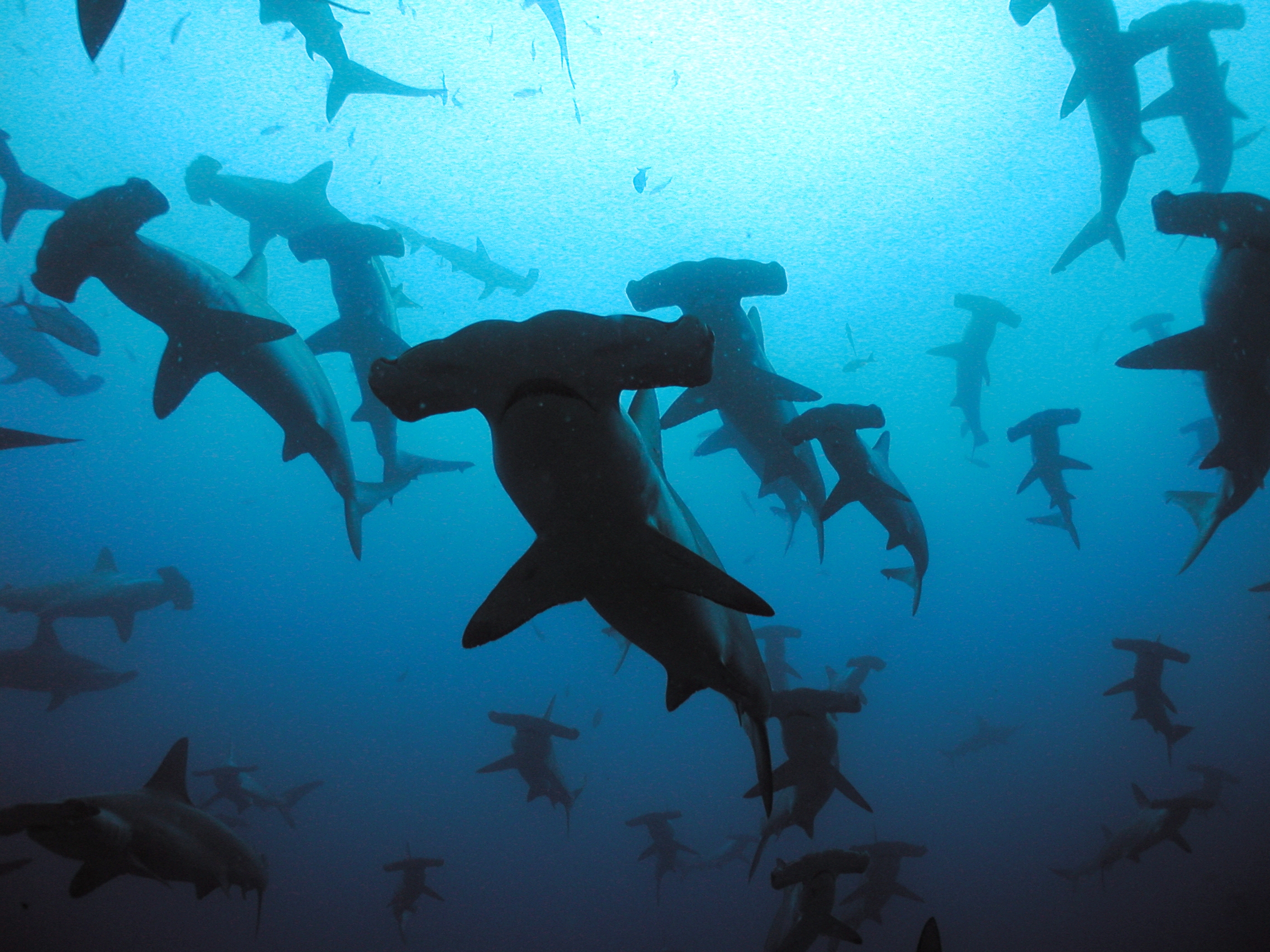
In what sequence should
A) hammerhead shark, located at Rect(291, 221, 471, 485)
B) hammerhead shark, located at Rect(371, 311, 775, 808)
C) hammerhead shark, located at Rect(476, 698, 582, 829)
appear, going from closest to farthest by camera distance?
1. hammerhead shark, located at Rect(371, 311, 775, 808)
2. hammerhead shark, located at Rect(291, 221, 471, 485)
3. hammerhead shark, located at Rect(476, 698, 582, 829)

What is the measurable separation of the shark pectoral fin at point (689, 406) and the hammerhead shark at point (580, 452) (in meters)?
3.69

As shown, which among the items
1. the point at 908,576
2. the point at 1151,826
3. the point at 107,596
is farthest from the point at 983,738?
the point at 107,596

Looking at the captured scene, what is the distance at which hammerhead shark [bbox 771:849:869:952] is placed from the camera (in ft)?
18.3

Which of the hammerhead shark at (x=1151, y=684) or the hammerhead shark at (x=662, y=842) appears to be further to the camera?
the hammerhead shark at (x=662, y=842)

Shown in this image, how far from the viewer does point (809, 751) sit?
612cm

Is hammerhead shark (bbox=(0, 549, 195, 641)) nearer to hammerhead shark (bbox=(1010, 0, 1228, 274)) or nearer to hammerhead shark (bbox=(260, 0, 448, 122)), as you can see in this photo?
hammerhead shark (bbox=(260, 0, 448, 122))

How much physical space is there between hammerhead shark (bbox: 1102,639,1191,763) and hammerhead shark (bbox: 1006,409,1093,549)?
6.43 feet

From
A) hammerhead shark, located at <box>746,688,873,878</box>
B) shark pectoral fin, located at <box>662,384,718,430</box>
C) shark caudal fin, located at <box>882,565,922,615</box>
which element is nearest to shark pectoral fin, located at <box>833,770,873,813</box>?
hammerhead shark, located at <box>746,688,873,878</box>

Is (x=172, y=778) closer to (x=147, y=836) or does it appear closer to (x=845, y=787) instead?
(x=147, y=836)

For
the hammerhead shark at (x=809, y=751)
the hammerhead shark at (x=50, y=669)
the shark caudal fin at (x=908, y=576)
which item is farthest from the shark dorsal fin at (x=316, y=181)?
the hammerhead shark at (x=50, y=669)

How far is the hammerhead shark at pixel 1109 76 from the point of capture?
8.15 meters

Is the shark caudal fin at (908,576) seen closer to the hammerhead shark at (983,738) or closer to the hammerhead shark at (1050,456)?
the hammerhead shark at (1050,456)

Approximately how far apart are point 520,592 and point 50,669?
1626 cm

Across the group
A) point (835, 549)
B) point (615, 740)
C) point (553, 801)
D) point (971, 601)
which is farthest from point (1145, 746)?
point (553, 801)
